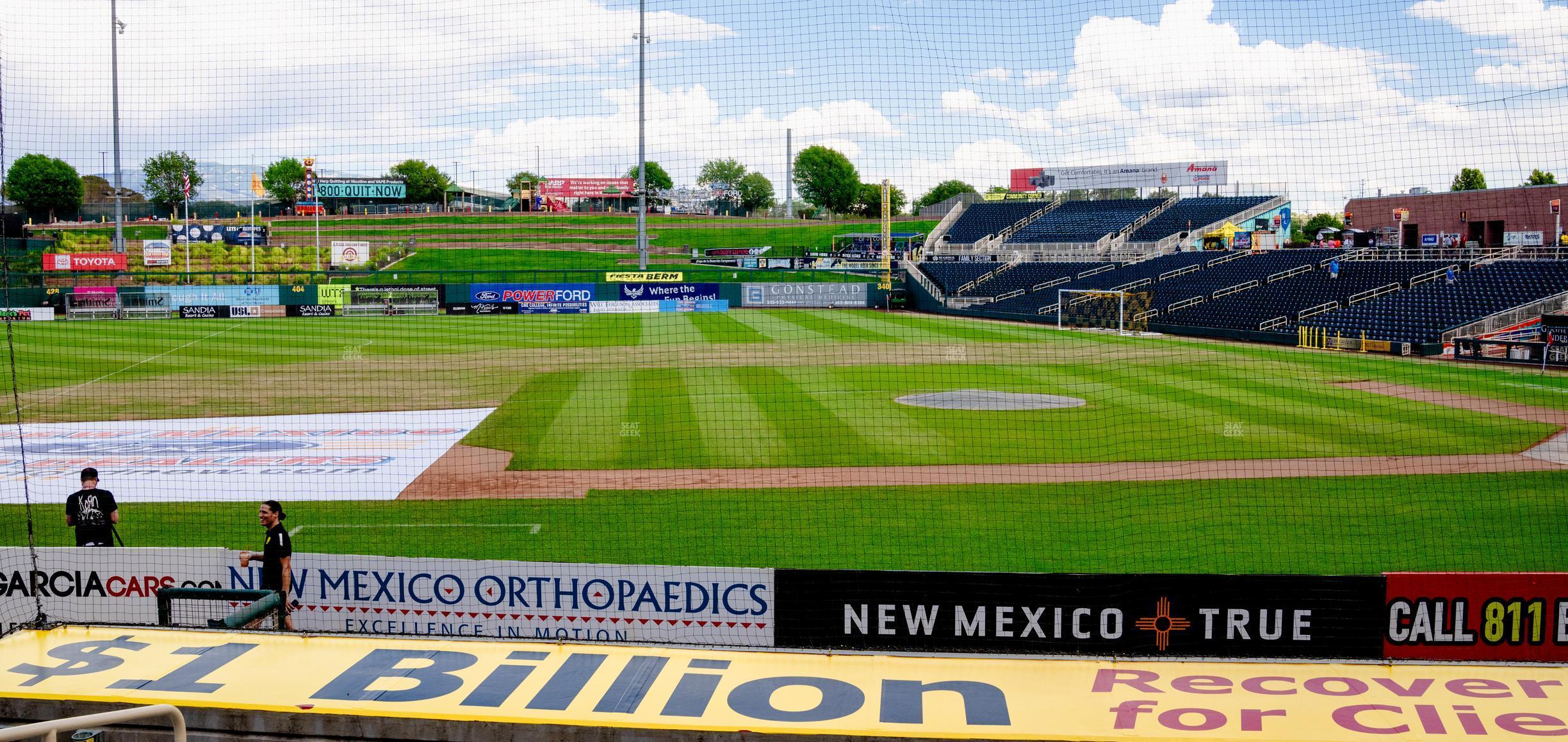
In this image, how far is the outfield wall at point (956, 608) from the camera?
7.92m

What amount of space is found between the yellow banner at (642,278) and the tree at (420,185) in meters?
15.6

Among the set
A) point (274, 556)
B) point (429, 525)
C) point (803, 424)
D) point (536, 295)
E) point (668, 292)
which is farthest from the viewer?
point (668, 292)

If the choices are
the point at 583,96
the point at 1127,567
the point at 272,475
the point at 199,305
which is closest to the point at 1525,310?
the point at 1127,567

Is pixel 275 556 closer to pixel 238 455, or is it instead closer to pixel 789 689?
pixel 789 689

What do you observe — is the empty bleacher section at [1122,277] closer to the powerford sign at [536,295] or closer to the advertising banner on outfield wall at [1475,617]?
the powerford sign at [536,295]

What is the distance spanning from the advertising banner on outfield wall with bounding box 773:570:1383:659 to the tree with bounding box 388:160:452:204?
53908 mm

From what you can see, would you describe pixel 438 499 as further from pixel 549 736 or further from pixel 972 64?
pixel 549 736

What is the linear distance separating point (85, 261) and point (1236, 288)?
47.1m

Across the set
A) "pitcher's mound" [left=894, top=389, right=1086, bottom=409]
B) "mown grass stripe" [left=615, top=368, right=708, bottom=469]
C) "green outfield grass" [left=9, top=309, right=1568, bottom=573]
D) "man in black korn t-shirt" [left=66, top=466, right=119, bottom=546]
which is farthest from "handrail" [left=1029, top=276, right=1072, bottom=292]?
"man in black korn t-shirt" [left=66, top=466, right=119, bottom=546]

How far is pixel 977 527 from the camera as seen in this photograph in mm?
12625

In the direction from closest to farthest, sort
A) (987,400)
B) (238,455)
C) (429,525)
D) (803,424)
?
(429,525)
(238,455)
(803,424)
(987,400)

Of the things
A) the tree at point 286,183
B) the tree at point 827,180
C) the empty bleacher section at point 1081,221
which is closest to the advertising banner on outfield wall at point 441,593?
the tree at point 827,180

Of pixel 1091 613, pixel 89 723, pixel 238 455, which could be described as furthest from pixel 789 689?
pixel 238 455

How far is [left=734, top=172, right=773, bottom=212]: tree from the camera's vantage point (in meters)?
33.4
